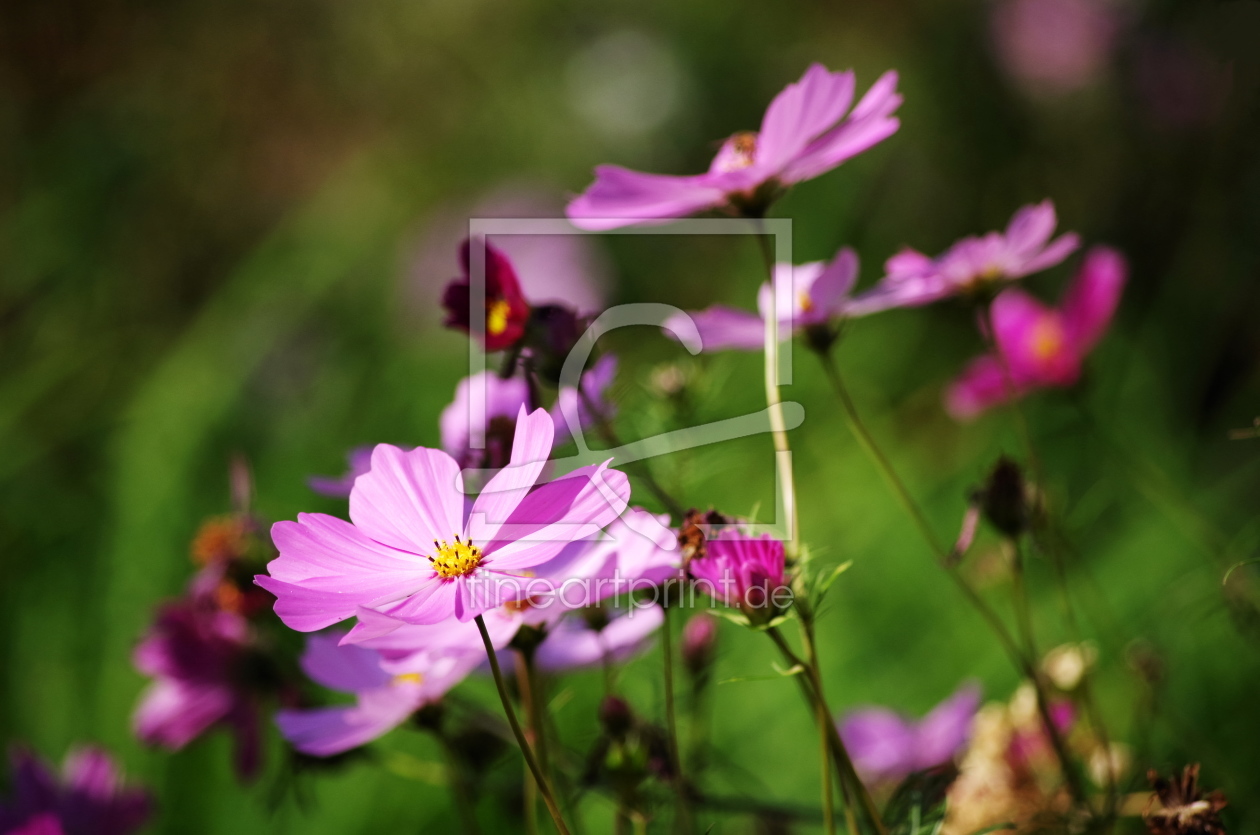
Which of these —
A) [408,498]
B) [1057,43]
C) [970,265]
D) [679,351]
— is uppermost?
[1057,43]

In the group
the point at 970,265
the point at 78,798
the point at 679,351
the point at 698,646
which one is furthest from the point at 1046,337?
the point at 679,351

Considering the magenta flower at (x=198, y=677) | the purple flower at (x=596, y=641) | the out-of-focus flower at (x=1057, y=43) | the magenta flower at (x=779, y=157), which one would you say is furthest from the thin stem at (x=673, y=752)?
the out-of-focus flower at (x=1057, y=43)

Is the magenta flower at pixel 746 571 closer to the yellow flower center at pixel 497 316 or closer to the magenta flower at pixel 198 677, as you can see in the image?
the yellow flower center at pixel 497 316

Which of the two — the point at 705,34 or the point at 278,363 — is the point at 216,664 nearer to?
the point at 278,363

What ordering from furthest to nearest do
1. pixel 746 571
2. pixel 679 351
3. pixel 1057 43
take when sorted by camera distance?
pixel 1057 43
pixel 679 351
pixel 746 571

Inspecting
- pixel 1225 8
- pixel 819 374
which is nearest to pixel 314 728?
pixel 1225 8

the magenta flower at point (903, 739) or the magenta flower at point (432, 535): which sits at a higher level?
the magenta flower at point (432, 535)

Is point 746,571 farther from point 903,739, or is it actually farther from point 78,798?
point 78,798
